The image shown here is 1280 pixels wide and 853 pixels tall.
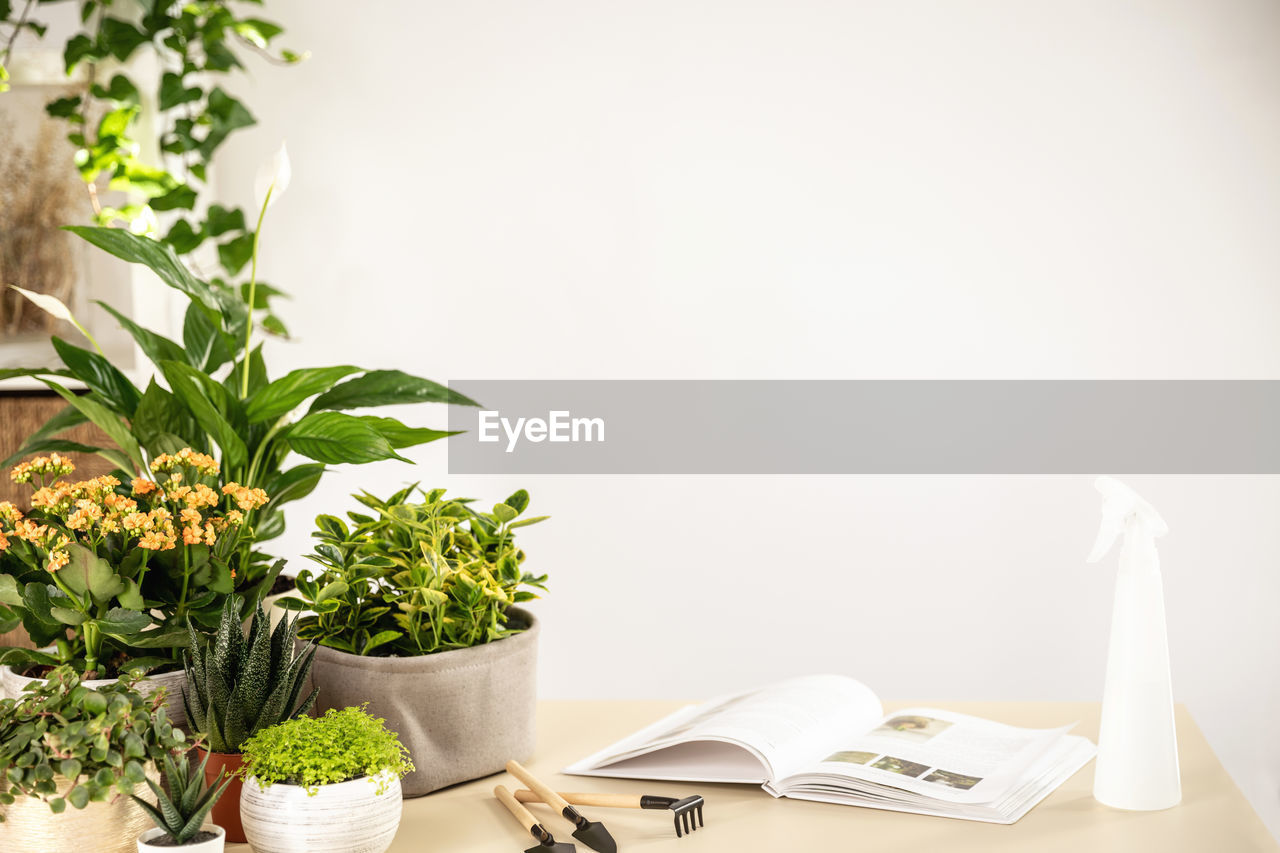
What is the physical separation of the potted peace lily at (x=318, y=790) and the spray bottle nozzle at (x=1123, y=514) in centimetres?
68

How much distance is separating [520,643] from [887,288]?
5.18ft

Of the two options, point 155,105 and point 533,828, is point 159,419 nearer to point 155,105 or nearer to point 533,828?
point 533,828

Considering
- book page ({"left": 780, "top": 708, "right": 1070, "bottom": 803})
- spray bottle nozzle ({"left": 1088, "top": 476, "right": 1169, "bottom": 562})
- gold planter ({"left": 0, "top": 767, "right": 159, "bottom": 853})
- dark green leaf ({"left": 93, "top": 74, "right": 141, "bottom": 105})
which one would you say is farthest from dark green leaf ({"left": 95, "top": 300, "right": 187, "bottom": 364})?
dark green leaf ({"left": 93, "top": 74, "right": 141, "bottom": 105})

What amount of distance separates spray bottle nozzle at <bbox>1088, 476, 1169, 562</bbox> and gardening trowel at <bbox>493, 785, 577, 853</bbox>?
559 millimetres

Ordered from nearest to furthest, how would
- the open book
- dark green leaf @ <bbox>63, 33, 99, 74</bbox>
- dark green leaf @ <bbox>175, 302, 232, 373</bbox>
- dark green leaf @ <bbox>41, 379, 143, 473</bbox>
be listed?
the open book → dark green leaf @ <bbox>41, 379, 143, 473</bbox> → dark green leaf @ <bbox>175, 302, 232, 373</bbox> → dark green leaf @ <bbox>63, 33, 99, 74</bbox>

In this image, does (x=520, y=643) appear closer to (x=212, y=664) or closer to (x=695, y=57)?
(x=212, y=664)

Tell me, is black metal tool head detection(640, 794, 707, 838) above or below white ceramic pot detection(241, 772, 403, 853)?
below

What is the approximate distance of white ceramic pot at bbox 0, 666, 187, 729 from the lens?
3.04 feet

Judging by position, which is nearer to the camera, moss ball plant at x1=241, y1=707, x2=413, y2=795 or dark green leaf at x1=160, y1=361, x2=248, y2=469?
moss ball plant at x1=241, y1=707, x2=413, y2=795

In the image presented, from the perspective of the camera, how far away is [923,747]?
111 centimetres

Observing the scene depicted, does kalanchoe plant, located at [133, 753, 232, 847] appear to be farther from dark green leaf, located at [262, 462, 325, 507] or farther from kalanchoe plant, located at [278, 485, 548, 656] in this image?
dark green leaf, located at [262, 462, 325, 507]

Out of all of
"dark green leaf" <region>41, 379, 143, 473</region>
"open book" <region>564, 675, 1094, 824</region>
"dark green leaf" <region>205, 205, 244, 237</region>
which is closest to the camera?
"open book" <region>564, 675, 1094, 824</region>

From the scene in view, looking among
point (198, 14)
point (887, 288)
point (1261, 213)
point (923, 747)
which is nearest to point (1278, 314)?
point (1261, 213)

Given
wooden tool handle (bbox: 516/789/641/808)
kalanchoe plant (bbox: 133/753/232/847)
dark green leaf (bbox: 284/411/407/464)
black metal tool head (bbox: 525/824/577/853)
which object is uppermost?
dark green leaf (bbox: 284/411/407/464)
